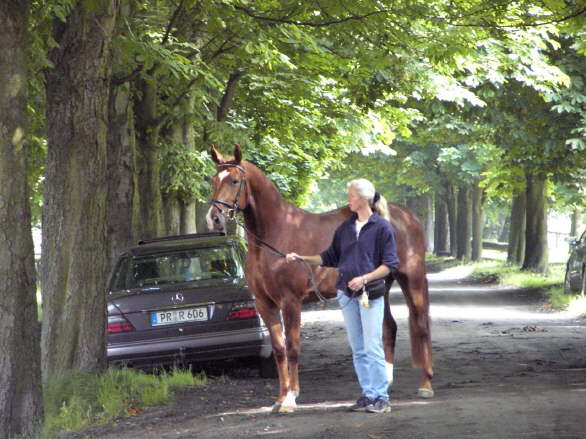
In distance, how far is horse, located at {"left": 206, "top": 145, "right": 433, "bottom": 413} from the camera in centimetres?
998

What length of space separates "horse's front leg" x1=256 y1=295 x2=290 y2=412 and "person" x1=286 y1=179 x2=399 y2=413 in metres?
0.80

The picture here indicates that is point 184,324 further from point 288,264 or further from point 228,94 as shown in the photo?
point 228,94

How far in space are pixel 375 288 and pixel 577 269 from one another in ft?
52.6

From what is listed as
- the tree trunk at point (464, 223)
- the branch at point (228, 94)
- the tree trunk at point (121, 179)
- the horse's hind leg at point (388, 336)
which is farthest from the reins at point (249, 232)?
the tree trunk at point (464, 223)

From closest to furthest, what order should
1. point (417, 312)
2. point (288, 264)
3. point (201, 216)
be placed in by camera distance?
point (288, 264) < point (417, 312) < point (201, 216)

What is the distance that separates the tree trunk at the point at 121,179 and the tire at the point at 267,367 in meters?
5.20

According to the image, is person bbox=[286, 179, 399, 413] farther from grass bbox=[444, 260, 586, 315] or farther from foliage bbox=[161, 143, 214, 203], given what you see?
grass bbox=[444, 260, 586, 315]

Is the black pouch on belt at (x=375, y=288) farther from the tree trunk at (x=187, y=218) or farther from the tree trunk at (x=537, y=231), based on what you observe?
the tree trunk at (x=537, y=231)

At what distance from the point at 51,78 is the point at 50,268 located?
211cm

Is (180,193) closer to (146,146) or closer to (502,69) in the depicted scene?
(146,146)

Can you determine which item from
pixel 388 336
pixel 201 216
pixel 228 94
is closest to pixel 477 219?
pixel 201 216

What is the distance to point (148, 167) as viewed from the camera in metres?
19.8

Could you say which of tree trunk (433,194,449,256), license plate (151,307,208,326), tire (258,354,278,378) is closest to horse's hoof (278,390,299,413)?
license plate (151,307,208,326)

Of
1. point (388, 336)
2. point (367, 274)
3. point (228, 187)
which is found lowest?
point (388, 336)
